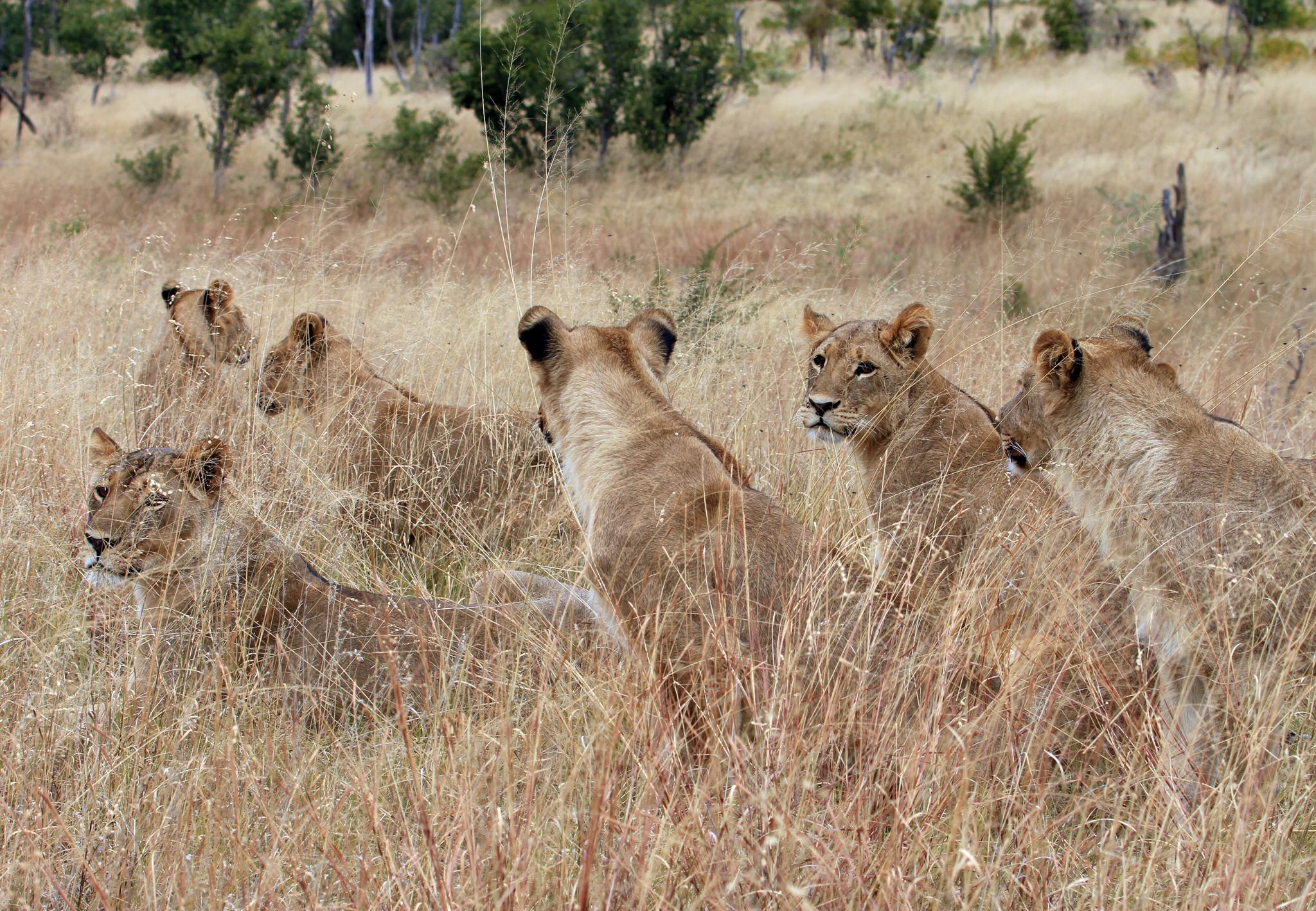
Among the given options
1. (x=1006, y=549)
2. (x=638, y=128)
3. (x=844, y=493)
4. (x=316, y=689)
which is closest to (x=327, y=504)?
(x=316, y=689)

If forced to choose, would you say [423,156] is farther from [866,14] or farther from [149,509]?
[149,509]

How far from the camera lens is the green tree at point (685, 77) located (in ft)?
83.6

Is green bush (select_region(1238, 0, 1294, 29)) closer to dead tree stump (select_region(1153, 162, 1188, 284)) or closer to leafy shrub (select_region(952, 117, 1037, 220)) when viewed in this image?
leafy shrub (select_region(952, 117, 1037, 220))

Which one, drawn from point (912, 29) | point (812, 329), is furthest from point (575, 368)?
point (912, 29)

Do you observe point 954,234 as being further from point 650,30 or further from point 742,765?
point 650,30

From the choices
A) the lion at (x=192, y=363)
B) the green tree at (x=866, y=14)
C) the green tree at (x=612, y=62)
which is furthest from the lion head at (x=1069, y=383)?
the green tree at (x=866, y=14)

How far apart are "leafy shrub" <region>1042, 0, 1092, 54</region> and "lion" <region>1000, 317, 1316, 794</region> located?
39493 mm

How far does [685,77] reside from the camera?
25.9m

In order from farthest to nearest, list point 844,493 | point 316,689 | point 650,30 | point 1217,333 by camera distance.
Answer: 1. point 650,30
2. point 1217,333
3. point 844,493
4. point 316,689

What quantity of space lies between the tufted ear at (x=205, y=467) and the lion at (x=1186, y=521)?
2894 millimetres

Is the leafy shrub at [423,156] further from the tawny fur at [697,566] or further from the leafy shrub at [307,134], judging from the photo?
the tawny fur at [697,566]

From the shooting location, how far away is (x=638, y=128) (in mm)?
25188

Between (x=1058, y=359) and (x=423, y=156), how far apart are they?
20761 mm

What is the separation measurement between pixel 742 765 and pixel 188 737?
1.76m
